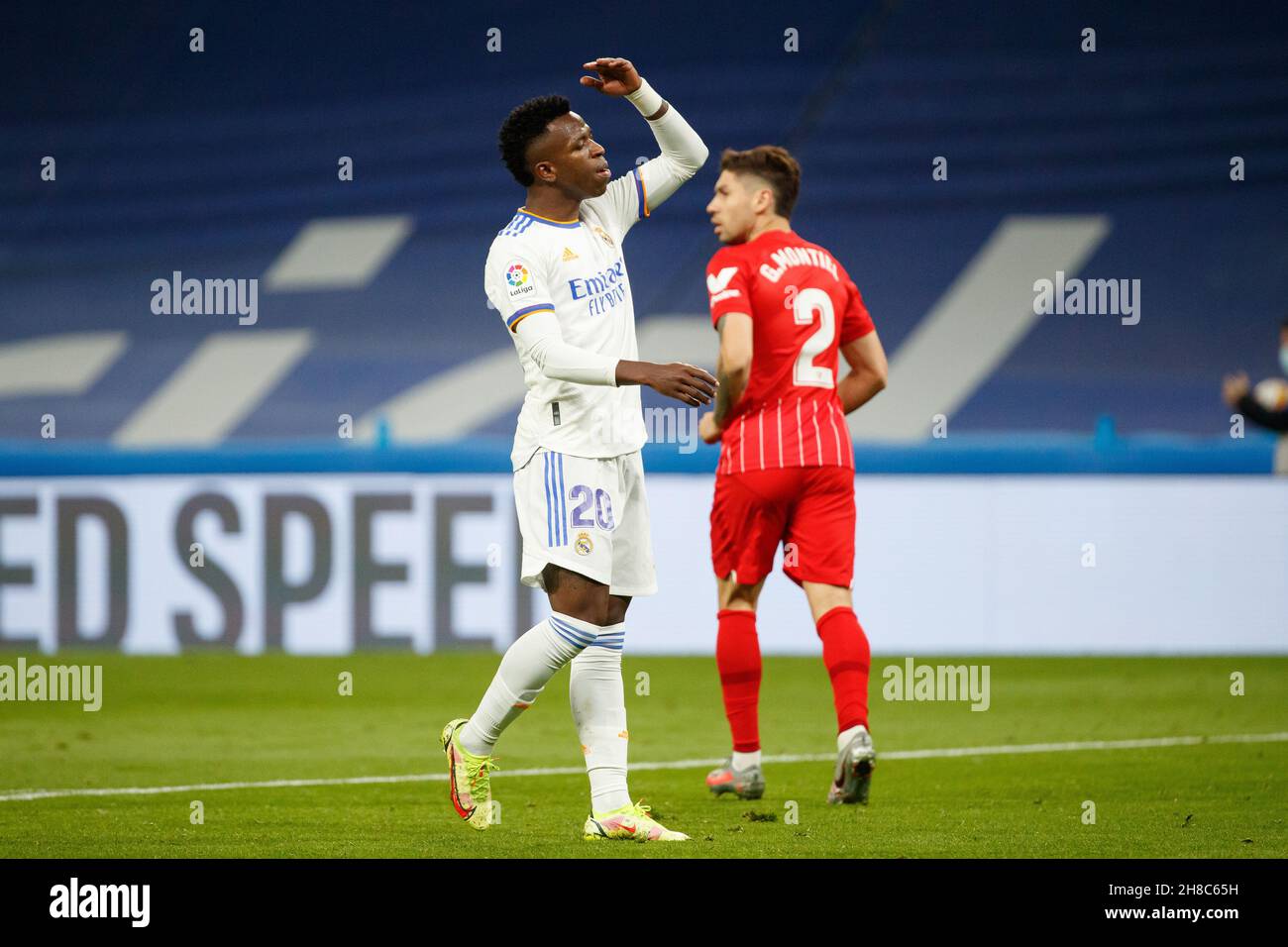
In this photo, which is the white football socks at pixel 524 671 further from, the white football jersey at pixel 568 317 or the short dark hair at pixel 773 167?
the short dark hair at pixel 773 167

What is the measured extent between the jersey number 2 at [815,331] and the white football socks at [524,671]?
1.27 m

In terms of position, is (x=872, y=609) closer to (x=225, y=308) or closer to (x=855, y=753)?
(x=855, y=753)

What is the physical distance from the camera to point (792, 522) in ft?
18.1

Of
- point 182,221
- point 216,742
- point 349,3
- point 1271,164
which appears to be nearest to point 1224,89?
point 1271,164

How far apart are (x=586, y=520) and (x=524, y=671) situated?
434mm

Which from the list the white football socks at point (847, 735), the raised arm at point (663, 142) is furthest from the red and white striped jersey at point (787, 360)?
the white football socks at point (847, 735)

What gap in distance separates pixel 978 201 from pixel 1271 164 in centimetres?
236

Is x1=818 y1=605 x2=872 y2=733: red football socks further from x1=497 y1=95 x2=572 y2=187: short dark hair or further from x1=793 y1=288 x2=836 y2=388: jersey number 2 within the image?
x1=497 y1=95 x2=572 y2=187: short dark hair

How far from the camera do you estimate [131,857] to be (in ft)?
14.0

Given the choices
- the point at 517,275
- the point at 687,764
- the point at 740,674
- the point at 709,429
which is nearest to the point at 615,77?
the point at 517,275

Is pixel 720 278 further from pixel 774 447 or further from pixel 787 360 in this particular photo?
pixel 774 447

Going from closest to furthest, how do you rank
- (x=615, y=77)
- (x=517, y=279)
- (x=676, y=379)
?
(x=676, y=379), (x=517, y=279), (x=615, y=77)

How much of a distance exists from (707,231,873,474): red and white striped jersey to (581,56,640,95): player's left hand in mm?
683

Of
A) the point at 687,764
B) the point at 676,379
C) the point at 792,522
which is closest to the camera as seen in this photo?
the point at 676,379
